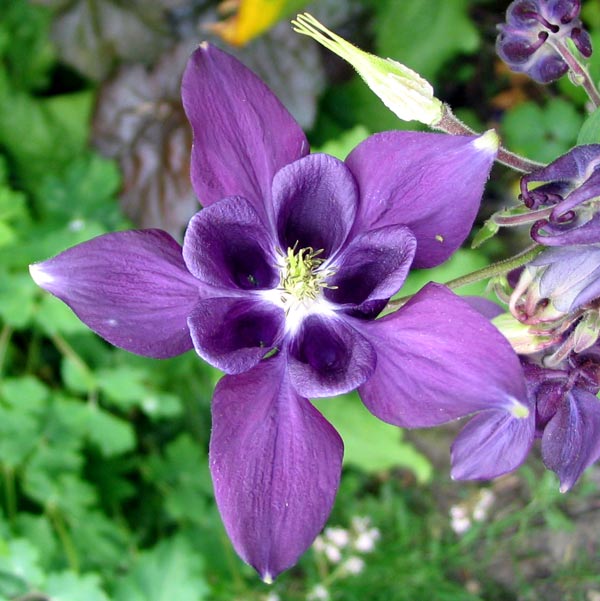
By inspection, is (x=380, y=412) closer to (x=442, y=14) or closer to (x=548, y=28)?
(x=548, y=28)

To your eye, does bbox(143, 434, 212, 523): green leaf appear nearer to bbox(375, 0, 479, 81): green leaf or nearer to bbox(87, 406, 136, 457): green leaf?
bbox(87, 406, 136, 457): green leaf

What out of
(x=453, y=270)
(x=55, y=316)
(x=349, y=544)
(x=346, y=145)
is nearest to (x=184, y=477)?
(x=349, y=544)

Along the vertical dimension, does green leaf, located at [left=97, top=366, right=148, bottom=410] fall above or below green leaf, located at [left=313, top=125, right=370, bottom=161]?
below

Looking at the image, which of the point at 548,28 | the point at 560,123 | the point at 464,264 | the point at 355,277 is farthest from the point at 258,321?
the point at 560,123

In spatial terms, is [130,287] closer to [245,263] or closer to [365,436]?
[245,263]

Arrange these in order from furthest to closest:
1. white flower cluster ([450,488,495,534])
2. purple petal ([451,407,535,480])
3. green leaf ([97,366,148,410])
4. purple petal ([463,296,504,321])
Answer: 1. white flower cluster ([450,488,495,534])
2. green leaf ([97,366,148,410])
3. purple petal ([463,296,504,321])
4. purple petal ([451,407,535,480])

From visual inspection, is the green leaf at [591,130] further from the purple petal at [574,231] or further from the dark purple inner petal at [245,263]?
the dark purple inner petal at [245,263]

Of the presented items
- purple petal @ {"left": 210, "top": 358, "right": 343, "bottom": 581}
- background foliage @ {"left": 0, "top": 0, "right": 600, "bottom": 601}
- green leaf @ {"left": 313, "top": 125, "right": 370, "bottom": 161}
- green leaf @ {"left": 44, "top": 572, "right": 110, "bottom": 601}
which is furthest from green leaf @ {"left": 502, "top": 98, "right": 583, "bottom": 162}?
green leaf @ {"left": 44, "top": 572, "right": 110, "bottom": 601}
